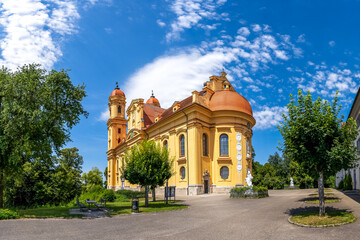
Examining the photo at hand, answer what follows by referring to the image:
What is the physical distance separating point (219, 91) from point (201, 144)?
31.1 ft

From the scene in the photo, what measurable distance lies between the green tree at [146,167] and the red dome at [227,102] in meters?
20.0

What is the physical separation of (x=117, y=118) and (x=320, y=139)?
6035 cm

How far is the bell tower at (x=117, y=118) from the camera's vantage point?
2724 inches

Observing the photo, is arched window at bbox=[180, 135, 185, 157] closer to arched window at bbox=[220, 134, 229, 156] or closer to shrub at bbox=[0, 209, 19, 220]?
arched window at bbox=[220, 134, 229, 156]

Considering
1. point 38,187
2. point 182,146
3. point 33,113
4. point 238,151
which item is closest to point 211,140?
point 238,151

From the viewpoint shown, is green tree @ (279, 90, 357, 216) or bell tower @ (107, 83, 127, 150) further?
bell tower @ (107, 83, 127, 150)

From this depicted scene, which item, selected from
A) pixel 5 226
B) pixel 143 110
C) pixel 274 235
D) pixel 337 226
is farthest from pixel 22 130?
pixel 143 110

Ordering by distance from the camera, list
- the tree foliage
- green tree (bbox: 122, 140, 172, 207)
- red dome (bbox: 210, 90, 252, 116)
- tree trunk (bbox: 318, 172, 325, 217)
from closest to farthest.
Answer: tree trunk (bbox: 318, 172, 325, 217) < green tree (bbox: 122, 140, 172, 207) < the tree foliage < red dome (bbox: 210, 90, 252, 116)

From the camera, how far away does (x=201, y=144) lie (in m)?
39.0

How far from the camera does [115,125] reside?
69625mm

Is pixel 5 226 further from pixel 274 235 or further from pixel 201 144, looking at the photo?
pixel 201 144

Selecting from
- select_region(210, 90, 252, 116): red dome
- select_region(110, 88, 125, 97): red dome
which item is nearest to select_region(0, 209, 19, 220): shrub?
select_region(210, 90, 252, 116): red dome

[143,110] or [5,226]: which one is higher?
[143,110]

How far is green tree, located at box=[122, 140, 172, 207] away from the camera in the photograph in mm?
21328
